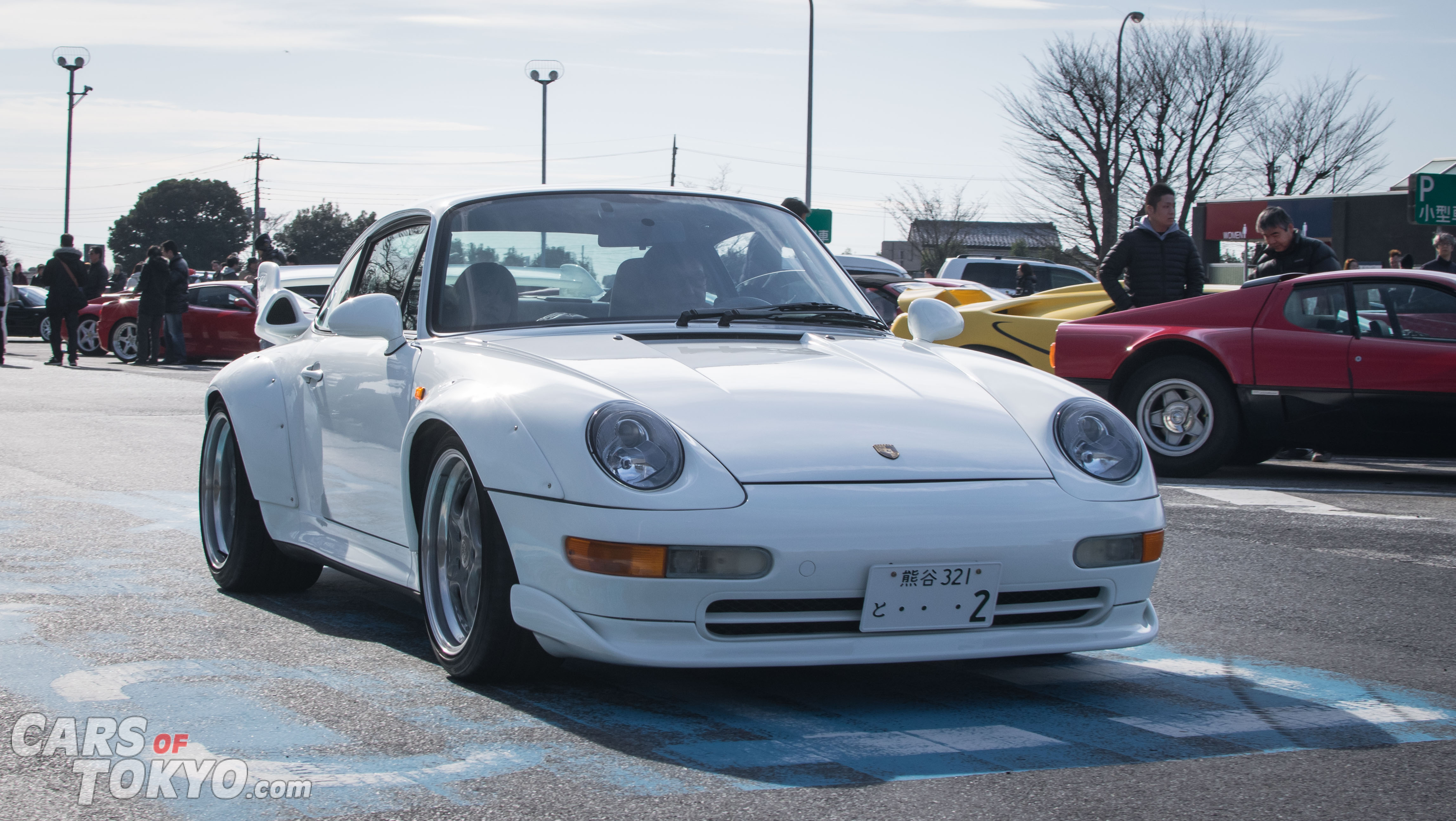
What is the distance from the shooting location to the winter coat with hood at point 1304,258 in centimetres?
1010

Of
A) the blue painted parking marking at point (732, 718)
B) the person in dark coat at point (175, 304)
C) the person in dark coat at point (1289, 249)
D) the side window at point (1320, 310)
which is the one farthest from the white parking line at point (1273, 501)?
the person in dark coat at point (175, 304)

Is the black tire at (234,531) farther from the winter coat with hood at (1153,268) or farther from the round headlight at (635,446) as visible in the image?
the winter coat with hood at (1153,268)

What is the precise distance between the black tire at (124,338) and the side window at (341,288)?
1848 cm

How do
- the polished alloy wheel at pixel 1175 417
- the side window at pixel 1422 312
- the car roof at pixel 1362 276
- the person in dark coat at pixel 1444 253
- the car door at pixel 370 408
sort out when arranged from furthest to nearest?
the person in dark coat at pixel 1444 253 → the polished alloy wheel at pixel 1175 417 → the car roof at pixel 1362 276 → the side window at pixel 1422 312 → the car door at pixel 370 408

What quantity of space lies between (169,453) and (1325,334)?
7192 mm

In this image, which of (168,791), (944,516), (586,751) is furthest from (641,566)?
(168,791)

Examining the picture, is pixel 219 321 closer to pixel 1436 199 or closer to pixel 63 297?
pixel 63 297

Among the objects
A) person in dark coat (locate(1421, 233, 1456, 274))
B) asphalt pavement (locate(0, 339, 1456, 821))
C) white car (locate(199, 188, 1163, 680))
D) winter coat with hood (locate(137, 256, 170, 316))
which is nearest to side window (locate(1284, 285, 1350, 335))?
asphalt pavement (locate(0, 339, 1456, 821))

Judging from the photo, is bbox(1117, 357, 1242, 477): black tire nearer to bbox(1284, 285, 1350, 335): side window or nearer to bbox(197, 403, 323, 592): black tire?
bbox(1284, 285, 1350, 335): side window

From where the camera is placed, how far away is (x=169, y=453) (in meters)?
9.63

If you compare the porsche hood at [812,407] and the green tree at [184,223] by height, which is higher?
the green tree at [184,223]

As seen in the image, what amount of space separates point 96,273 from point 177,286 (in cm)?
357

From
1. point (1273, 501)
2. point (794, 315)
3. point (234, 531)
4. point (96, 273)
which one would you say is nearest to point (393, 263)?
point (234, 531)

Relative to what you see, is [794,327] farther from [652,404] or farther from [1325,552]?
[1325,552]
